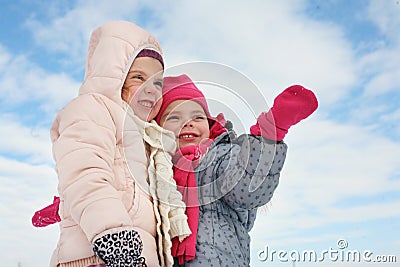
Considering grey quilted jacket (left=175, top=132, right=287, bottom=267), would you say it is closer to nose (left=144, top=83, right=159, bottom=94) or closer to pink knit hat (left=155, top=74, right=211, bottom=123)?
pink knit hat (left=155, top=74, right=211, bottom=123)

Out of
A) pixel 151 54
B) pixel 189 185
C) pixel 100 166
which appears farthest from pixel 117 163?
pixel 151 54

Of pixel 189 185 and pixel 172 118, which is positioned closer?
pixel 189 185

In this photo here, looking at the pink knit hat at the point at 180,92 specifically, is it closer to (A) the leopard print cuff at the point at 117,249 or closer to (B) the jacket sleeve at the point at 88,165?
(B) the jacket sleeve at the point at 88,165

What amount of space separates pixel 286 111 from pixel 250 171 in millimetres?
228

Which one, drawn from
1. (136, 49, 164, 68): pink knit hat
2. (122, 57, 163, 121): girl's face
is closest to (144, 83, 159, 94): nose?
(122, 57, 163, 121): girl's face

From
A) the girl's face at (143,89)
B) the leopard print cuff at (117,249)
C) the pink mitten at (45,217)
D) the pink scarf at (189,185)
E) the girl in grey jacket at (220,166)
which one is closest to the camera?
the leopard print cuff at (117,249)

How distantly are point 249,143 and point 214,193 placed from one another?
0.81ft

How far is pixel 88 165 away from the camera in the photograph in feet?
4.61

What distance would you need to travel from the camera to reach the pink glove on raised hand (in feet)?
4.56

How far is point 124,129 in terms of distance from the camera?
62.4 inches

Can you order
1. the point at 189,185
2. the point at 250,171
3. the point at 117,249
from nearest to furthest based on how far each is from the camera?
the point at 117,249 < the point at 250,171 < the point at 189,185

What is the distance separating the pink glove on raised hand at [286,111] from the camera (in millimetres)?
1389

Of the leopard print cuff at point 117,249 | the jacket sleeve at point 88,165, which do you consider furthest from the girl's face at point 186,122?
the leopard print cuff at point 117,249

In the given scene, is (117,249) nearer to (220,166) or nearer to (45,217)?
(220,166)
